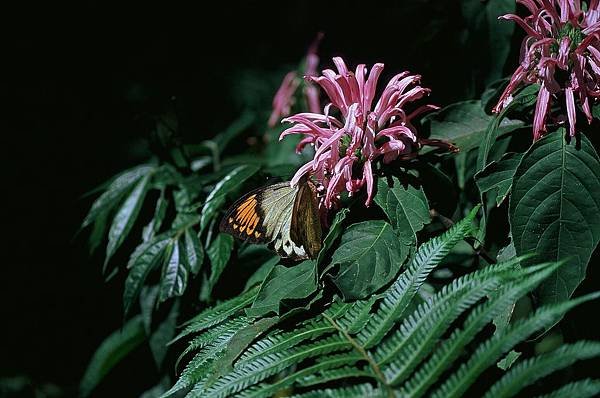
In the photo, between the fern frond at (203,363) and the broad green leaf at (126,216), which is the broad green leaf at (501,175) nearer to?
the fern frond at (203,363)

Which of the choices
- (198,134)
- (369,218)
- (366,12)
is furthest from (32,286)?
(369,218)

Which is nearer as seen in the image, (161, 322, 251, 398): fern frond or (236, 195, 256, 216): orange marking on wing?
(161, 322, 251, 398): fern frond

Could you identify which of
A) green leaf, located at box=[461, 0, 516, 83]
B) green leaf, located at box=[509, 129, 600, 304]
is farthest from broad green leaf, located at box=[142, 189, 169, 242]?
green leaf, located at box=[509, 129, 600, 304]

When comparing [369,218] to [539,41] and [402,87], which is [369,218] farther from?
[539,41]

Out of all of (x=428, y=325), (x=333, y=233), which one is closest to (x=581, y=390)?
(x=428, y=325)

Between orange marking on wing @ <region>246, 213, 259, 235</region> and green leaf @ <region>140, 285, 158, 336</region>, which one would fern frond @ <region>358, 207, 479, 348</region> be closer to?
orange marking on wing @ <region>246, 213, 259, 235</region>

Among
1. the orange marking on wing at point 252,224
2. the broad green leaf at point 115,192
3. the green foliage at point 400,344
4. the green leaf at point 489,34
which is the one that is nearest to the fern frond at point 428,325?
the green foliage at point 400,344
